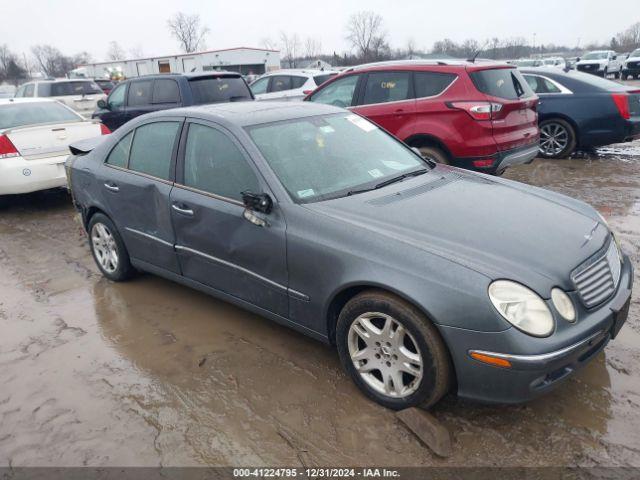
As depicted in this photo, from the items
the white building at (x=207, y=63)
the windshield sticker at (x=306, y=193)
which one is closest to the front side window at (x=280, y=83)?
the windshield sticker at (x=306, y=193)

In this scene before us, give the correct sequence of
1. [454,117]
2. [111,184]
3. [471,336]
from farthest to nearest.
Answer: [454,117] < [111,184] < [471,336]

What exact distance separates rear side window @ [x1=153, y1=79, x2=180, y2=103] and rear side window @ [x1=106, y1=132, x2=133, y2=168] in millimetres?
4675

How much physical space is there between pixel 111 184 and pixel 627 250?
4.65m

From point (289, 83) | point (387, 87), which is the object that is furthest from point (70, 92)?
point (387, 87)

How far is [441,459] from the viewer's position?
101 inches

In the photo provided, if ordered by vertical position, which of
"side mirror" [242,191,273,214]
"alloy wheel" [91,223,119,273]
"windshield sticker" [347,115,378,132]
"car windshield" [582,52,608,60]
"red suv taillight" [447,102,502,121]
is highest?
"windshield sticker" [347,115,378,132]

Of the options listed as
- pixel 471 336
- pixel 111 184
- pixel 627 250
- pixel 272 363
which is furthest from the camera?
pixel 627 250

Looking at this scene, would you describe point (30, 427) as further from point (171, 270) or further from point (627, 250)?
point (627, 250)

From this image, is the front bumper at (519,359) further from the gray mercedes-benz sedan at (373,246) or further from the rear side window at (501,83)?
the rear side window at (501,83)

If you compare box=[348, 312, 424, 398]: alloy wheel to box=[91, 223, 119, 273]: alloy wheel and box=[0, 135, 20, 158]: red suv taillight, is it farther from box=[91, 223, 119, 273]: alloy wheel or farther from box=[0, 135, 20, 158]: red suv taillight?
box=[0, 135, 20, 158]: red suv taillight

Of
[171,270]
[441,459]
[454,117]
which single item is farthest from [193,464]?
[454,117]

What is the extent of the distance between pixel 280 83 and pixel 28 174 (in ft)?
23.4

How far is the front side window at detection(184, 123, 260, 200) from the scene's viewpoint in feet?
11.3

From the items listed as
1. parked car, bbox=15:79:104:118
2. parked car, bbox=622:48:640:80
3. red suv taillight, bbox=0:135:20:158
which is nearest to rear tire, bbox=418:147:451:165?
red suv taillight, bbox=0:135:20:158
